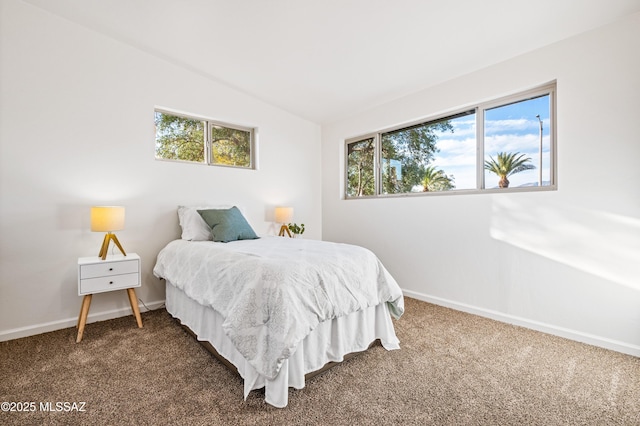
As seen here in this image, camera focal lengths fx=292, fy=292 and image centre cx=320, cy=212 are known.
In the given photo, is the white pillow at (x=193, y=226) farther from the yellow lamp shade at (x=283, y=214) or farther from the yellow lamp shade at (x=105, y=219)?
the yellow lamp shade at (x=283, y=214)

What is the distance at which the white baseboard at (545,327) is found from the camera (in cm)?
210

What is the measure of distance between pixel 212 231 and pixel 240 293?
4.60 ft

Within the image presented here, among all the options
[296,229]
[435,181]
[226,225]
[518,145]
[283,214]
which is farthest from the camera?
[296,229]

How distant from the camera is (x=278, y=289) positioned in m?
1.55

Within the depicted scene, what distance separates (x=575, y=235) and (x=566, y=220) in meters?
0.13

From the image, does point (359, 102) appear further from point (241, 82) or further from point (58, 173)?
point (58, 173)

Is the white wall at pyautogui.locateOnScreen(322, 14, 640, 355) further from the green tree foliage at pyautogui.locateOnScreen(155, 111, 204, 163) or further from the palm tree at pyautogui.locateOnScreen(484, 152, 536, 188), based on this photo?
the green tree foliage at pyautogui.locateOnScreen(155, 111, 204, 163)

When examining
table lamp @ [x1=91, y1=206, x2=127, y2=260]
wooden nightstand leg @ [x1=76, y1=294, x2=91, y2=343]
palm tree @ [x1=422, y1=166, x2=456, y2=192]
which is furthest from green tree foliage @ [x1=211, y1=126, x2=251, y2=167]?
palm tree @ [x1=422, y1=166, x2=456, y2=192]

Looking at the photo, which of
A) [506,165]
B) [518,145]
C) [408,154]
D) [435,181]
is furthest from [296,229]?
[518,145]

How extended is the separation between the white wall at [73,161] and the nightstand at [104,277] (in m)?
0.39

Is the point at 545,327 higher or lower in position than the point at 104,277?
lower

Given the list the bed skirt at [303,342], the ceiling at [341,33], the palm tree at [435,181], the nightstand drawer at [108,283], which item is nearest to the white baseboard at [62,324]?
the nightstand drawer at [108,283]

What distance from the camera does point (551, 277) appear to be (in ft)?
7.91

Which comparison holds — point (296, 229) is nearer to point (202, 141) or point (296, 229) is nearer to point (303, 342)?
point (202, 141)
